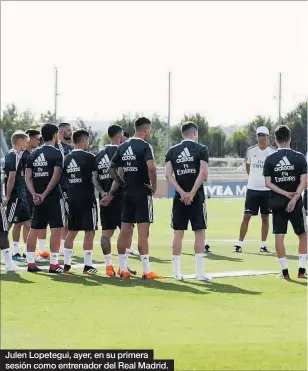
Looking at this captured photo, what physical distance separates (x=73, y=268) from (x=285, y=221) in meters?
3.51

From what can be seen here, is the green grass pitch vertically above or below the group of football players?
below

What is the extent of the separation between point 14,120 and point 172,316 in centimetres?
7870

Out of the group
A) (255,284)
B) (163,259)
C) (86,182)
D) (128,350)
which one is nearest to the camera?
(128,350)

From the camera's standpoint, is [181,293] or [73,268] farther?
[73,268]

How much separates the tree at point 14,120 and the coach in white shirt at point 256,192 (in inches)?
2653

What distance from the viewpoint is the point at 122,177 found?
1439 centimetres

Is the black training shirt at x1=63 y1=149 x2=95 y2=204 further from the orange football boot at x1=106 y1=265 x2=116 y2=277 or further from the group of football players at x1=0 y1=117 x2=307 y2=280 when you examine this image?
the orange football boot at x1=106 y1=265 x2=116 y2=277

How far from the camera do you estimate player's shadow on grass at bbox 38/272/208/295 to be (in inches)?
520

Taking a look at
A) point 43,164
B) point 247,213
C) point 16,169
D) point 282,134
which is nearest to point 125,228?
point 43,164

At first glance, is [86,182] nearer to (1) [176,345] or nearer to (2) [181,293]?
(2) [181,293]

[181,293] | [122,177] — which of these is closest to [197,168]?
[122,177]

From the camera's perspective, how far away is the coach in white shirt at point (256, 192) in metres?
18.7

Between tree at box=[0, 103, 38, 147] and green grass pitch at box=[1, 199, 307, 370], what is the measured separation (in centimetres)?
7113
